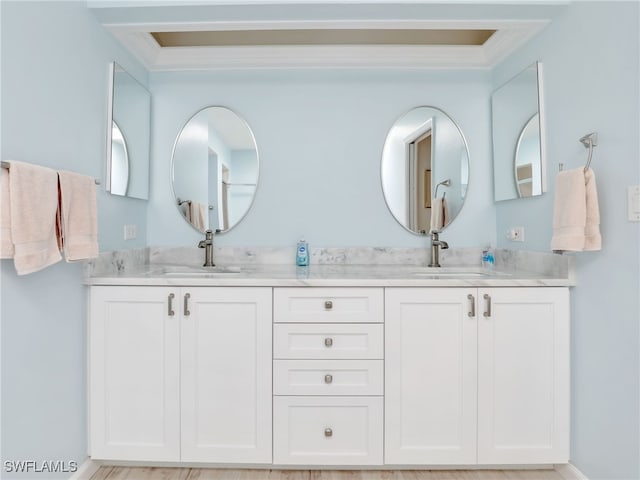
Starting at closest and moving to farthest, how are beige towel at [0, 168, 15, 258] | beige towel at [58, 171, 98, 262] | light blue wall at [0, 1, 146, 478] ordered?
1. beige towel at [0, 168, 15, 258]
2. light blue wall at [0, 1, 146, 478]
3. beige towel at [58, 171, 98, 262]

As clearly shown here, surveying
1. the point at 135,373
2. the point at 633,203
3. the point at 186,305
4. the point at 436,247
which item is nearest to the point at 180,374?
the point at 135,373

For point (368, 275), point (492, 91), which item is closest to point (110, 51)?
point (368, 275)

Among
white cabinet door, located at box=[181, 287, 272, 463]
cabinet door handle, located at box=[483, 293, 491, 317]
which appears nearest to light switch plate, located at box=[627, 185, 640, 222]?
cabinet door handle, located at box=[483, 293, 491, 317]

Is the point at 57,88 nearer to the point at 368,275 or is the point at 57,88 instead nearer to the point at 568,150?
the point at 368,275

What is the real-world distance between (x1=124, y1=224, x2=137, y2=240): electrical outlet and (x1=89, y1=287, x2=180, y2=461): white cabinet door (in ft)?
1.57

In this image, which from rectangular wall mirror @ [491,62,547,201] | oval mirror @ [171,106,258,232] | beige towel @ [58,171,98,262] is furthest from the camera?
oval mirror @ [171,106,258,232]

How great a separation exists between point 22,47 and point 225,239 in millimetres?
1335

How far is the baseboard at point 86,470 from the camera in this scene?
174 centimetres

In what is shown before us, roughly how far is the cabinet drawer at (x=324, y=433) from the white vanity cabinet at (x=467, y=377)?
73mm

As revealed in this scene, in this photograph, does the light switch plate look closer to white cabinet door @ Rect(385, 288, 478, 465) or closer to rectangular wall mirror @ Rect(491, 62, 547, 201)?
rectangular wall mirror @ Rect(491, 62, 547, 201)

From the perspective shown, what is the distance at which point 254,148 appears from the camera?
2.46 meters

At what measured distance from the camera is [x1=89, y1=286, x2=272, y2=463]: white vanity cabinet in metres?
1.81

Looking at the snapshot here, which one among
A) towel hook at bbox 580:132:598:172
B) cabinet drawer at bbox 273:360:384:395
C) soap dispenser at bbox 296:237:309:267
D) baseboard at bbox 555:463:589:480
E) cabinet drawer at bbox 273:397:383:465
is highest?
towel hook at bbox 580:132:598:172

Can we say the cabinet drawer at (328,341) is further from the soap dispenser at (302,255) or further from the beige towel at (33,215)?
the beige towel at (33,215)
